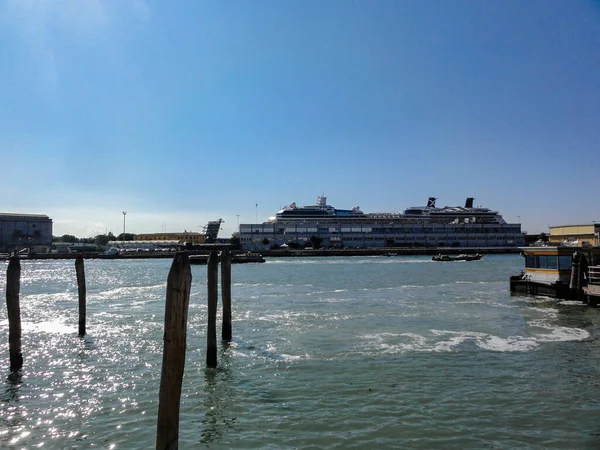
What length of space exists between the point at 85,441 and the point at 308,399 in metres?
4.30

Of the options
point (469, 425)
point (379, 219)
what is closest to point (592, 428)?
point (469, 425)

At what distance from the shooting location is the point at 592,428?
854 centimetres

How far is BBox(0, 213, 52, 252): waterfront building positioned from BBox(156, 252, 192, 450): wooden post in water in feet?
476

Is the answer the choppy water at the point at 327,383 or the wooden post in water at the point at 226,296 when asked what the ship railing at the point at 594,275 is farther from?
the wooden post in water at the point at 226,296

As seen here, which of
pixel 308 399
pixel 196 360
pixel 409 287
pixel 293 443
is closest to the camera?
pixel 293 443

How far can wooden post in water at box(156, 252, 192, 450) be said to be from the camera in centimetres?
627

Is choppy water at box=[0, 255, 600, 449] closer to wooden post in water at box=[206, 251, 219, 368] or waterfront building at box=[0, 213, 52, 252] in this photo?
wooden post in water at box=[206, 251, 219, 368]

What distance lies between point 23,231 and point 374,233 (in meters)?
98.6

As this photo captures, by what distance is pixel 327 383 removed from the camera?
11406mm

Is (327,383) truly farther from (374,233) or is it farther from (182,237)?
(182,237)

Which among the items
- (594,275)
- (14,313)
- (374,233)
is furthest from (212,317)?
(374,233)

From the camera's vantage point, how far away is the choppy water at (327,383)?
851cm

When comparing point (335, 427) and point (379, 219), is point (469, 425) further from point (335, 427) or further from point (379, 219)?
point (379, 219)

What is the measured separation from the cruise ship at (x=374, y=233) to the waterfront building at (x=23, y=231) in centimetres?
5972
